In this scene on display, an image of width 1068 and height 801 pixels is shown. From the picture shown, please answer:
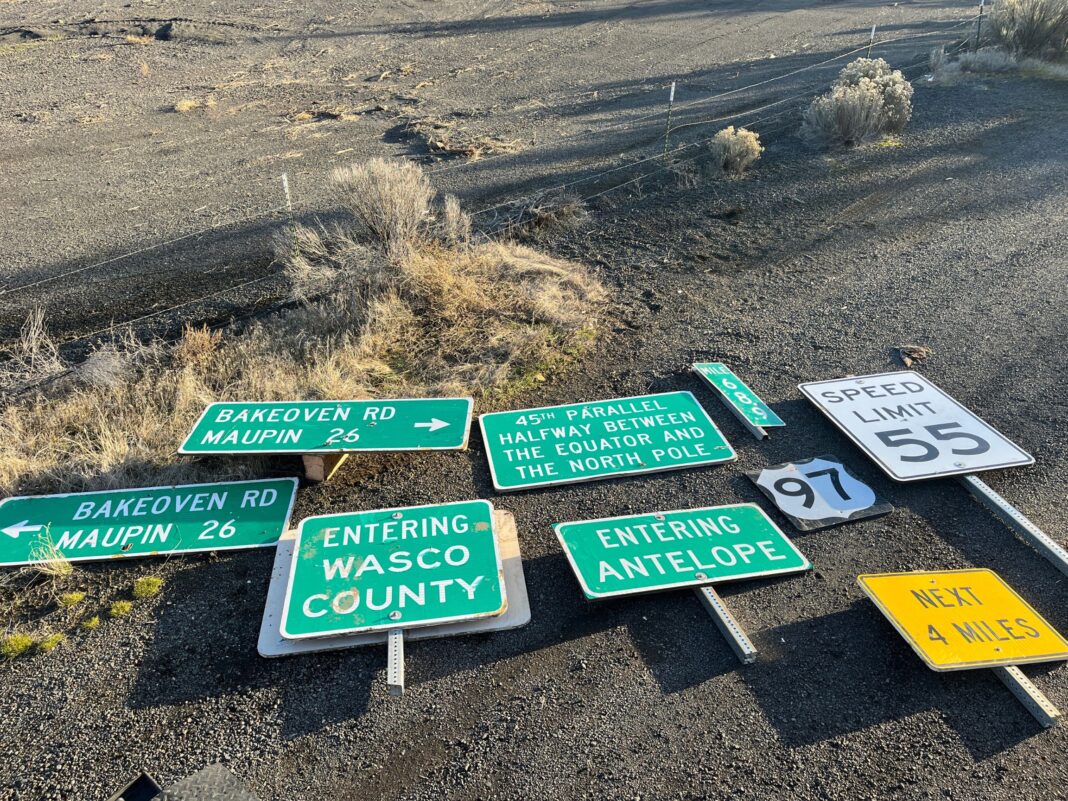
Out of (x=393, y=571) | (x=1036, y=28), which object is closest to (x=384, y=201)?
(x=393, y=571)

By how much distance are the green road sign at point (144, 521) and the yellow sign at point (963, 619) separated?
3.57m

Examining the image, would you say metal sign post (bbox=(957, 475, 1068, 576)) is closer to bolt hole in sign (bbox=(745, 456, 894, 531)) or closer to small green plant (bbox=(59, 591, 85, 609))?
bolt hole in sign (bbox=(745, 456, 894, 531))

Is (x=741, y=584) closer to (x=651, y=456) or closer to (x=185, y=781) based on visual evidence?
(x=651, y=456)

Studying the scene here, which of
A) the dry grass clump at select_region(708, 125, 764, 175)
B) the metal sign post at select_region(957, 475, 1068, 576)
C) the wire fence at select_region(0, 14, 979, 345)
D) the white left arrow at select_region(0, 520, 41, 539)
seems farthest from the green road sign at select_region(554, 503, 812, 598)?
the dry grass clump at select_region(708, 125, 764, 175)

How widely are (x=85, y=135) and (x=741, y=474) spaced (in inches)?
593

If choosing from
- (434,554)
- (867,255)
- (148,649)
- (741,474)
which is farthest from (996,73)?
(148,649)

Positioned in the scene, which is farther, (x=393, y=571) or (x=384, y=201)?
(x=384, y=201)

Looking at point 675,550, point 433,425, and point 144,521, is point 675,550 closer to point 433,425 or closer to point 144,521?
point 433,425

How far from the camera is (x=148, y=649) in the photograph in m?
Result: 3.77

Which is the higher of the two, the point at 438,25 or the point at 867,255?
the point at 438,25

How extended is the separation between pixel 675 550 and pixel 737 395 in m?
2.09

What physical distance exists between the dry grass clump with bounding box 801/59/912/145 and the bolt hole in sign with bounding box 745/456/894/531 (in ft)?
28.5

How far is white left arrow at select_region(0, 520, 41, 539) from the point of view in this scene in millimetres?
4425

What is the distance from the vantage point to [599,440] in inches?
210
